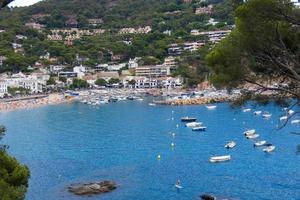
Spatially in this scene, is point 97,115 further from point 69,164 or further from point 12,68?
point 12,68

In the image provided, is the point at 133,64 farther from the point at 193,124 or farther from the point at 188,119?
the point at 193,124

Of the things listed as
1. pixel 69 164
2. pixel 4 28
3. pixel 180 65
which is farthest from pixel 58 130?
pixel 4 28

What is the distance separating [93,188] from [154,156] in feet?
22.2

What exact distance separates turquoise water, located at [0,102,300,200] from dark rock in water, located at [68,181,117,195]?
421 millimetres

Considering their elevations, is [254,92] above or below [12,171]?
above

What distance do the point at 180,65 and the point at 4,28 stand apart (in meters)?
45.7

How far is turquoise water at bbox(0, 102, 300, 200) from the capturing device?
19.8 metres

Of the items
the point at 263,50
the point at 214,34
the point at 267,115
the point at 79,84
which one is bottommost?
the point at 79,84

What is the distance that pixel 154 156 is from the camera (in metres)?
26.4

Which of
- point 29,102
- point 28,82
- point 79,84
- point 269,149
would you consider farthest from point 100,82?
point 269,149

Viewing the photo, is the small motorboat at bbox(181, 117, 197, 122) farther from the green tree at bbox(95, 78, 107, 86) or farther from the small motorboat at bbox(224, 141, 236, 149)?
the green tree at bbox(95, 78, 107, 86)

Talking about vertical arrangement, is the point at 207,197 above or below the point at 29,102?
above

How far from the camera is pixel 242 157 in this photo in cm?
2527

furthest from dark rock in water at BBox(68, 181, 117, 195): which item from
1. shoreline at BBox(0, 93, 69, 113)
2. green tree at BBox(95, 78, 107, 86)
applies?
green tree at BBox(95, 78, 107, 86)
